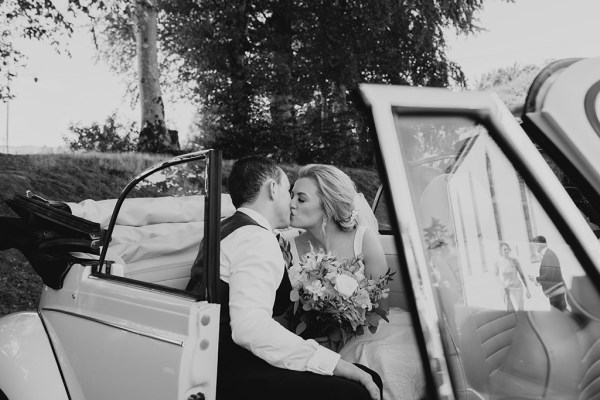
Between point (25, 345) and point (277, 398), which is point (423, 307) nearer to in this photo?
point (277, 398)

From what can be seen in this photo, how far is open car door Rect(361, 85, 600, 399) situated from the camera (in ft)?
3.27

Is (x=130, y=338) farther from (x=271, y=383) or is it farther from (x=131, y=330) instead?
(x=271, y=383)

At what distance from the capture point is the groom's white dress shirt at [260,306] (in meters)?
1.88

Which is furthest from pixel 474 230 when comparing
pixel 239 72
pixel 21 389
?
pixel 239 72

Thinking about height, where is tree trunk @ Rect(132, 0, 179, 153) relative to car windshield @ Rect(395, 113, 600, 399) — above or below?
above

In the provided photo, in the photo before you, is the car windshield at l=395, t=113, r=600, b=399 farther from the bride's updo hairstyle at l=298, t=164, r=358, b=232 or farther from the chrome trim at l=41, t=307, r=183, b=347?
the bride's updo hairstyle at l=298, t=164, r=358, b=232

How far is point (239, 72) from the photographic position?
15.9 meters

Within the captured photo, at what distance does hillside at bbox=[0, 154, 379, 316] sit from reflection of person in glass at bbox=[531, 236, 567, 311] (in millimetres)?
6915

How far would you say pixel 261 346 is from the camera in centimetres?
189

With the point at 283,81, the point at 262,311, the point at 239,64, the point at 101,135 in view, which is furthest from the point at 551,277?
the point at 101,135

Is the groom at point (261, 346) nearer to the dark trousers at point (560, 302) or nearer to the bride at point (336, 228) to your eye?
the dark trousers at point (560, 302)

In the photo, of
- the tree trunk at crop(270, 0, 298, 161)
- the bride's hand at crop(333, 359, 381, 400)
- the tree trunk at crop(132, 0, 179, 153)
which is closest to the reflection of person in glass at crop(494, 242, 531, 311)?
the bride's hand at crop(333, 359, 381, 400)

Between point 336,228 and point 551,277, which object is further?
point 336,228

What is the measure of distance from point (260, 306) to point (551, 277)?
104 cm
